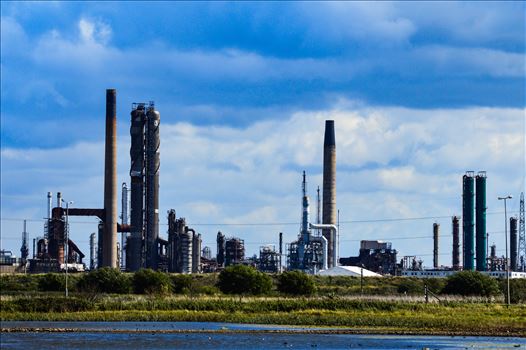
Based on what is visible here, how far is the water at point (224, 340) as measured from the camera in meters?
53.4

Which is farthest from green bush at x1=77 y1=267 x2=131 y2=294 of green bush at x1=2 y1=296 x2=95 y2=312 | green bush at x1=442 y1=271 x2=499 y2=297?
green bush at x1=442 y1=271 x2=499 y2=297

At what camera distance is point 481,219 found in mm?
186875

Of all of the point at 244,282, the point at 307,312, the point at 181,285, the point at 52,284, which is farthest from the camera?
the point at 181,285

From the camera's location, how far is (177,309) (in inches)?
3310

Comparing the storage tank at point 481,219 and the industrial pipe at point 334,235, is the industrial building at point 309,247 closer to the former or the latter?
the industrial pipe at point 334,235

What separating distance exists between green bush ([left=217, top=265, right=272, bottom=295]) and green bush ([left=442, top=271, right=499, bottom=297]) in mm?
18678

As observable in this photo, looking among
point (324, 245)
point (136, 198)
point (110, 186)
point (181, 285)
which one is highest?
point (110, 186)

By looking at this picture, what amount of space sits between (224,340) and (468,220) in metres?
135

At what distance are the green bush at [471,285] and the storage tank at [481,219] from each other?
70.1 m

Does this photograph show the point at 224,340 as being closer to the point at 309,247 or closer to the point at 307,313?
the point at 307,313

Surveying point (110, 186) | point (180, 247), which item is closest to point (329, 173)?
point (180, 247)

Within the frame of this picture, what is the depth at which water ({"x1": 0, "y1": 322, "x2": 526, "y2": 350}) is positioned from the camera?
175 feet

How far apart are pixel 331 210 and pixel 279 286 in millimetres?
70527

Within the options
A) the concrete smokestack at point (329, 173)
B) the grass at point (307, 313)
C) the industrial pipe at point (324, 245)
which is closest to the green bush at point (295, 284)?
the grass at point (307, 313)
